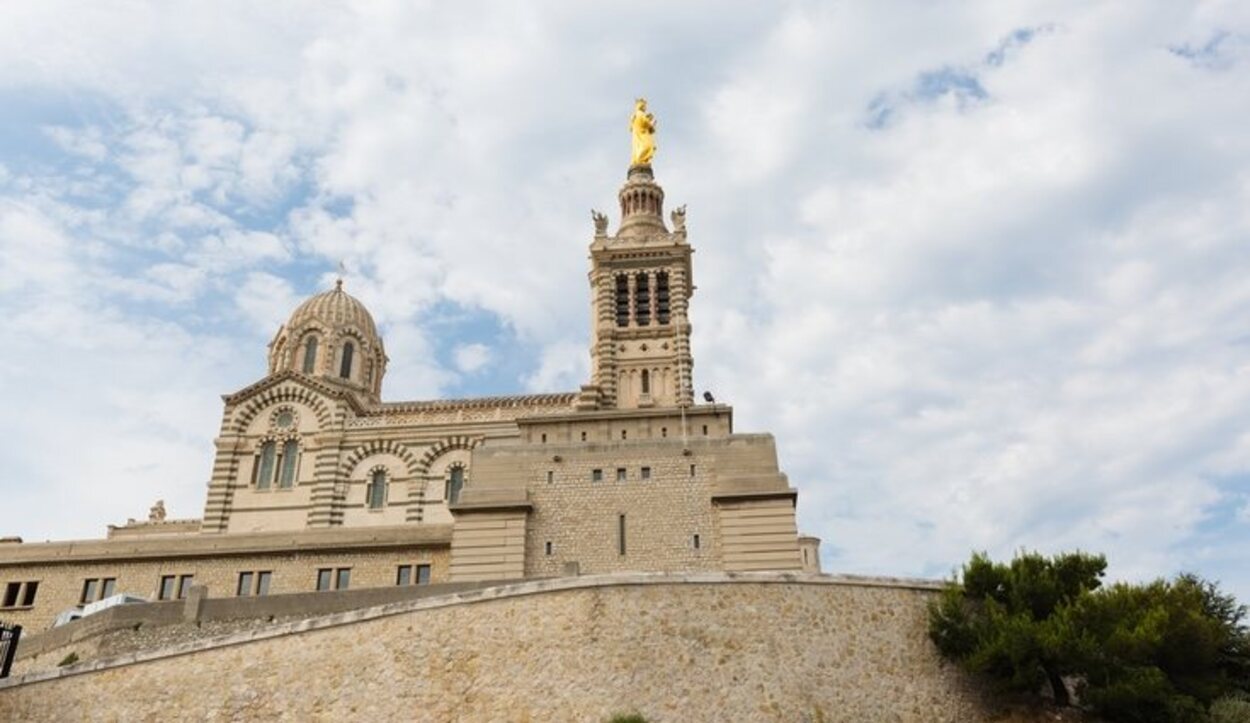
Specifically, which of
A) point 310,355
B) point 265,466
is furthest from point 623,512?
point 310,355

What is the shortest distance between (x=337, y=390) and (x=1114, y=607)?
1432 inches

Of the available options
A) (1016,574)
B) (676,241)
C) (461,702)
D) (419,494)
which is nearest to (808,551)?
(676,241)

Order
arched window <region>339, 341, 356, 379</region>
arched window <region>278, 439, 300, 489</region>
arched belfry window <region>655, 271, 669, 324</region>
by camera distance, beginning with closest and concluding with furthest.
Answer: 1. arched window <region>278, 439, 300, 489</region>
2. arched belfry window <region>655, 271, 669, 324</region>
3. arched window <region>339, 341, 356, 379</region>

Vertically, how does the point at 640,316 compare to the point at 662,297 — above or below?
below

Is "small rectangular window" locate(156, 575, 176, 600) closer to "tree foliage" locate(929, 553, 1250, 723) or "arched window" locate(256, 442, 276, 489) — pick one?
"arched window" locate(256, 442, 276, 489)

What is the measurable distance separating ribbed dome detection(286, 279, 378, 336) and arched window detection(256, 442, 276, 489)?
7765 millimetres

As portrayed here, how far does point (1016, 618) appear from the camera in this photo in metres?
23.7

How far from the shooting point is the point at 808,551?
63.5 meters

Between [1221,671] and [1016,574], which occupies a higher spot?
[1016,574]

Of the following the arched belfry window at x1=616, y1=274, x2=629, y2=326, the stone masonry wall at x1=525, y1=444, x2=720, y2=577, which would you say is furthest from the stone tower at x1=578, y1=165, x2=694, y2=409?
the stone masonry wall at x1=525, y1=444, x2=720, y2=577

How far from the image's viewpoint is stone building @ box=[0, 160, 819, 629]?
1393 inches

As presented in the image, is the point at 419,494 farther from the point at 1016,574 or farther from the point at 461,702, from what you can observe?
the point at 1016,574

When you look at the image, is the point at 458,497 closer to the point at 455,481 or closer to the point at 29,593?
the point at 455,481

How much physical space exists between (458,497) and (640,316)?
55.9 feet
